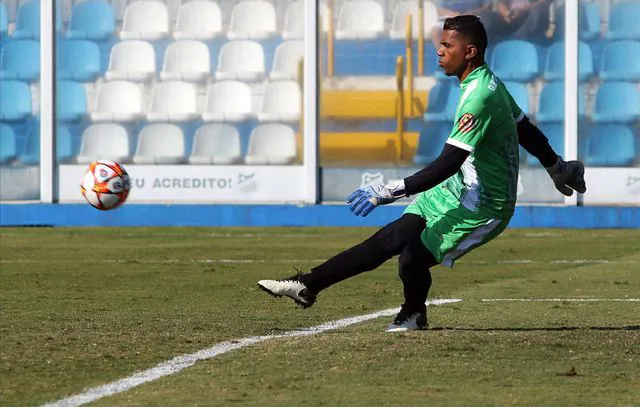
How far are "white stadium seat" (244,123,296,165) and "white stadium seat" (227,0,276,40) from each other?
1.43 meters

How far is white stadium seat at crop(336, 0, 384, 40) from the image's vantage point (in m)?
22.6

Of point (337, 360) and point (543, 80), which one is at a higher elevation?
point (543, 80)

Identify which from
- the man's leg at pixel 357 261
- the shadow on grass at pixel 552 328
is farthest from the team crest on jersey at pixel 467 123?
the shadow on grass at pixel 552 328

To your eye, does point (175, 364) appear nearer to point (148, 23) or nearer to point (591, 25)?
point (591, 25)

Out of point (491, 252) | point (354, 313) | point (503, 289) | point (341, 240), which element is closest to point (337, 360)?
point (354, 313)

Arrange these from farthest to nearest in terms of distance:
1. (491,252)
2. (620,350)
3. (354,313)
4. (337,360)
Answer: (491,252)
(354,313)
(620,350)
(337,360)

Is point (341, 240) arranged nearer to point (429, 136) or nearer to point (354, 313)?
point (429, 136)

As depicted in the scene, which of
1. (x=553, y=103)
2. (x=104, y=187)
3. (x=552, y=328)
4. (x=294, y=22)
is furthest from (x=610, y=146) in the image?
(x=552, y=328)

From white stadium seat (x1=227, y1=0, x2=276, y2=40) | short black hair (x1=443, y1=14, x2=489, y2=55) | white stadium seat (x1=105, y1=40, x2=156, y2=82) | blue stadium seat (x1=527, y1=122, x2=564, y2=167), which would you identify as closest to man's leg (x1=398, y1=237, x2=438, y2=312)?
short black hair (x1=443, y1=14, x2=489, y2=55)

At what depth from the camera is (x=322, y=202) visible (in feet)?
73.9

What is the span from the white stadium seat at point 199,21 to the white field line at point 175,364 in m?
14.6

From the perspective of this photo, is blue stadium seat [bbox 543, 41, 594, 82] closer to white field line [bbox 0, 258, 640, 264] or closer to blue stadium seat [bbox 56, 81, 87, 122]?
blue stadium seat [bbox 56, 81, 87, 122]

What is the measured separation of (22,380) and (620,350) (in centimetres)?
290

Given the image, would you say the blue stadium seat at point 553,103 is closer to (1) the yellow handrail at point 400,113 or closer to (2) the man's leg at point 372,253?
(1) the yellow handrail at point 400,113
